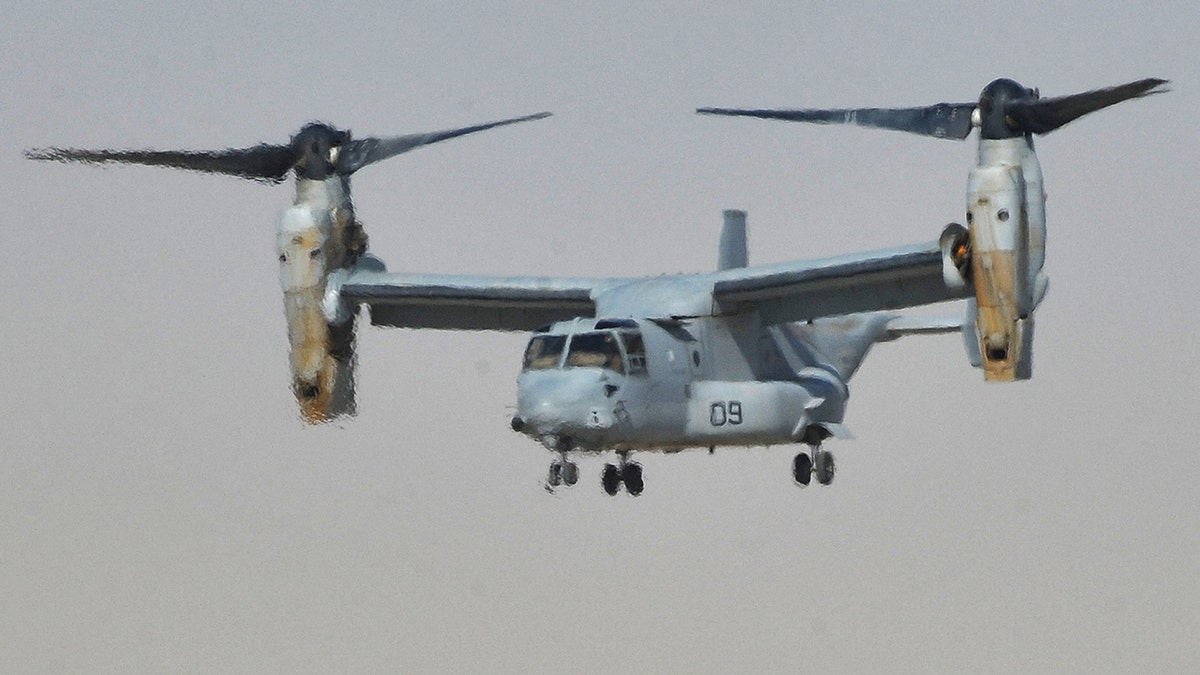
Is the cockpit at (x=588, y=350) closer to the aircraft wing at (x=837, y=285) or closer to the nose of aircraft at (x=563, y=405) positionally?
the nose of aircraft at (x=563, y=405)

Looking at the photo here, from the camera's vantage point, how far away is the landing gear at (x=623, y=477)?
37.3 metres

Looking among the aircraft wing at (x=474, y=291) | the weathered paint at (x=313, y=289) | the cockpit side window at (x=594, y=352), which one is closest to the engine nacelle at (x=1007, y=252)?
the cockpit side window at (x=594, y=352)

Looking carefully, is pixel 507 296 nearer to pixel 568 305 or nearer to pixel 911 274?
pixel 568 305

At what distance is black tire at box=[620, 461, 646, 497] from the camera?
37.4 m

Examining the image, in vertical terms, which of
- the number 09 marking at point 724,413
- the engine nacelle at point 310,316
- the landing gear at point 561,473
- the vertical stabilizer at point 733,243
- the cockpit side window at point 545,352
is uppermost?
the vertical stabilizer at point 733,243

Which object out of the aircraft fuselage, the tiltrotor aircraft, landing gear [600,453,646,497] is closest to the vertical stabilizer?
the tiltrotor aircraft

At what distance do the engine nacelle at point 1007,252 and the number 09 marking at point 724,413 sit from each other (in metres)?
4.53

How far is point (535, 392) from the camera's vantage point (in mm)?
35031

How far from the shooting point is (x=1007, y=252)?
3362 centimetres

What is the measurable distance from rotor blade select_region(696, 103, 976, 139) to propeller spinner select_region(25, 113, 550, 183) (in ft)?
14.0

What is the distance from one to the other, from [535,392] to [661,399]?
2.20 metres

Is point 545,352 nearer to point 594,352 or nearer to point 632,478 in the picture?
point 594,352

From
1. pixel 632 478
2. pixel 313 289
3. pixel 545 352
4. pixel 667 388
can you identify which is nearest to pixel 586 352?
pixel 545 352

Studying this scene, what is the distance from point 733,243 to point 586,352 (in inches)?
250
